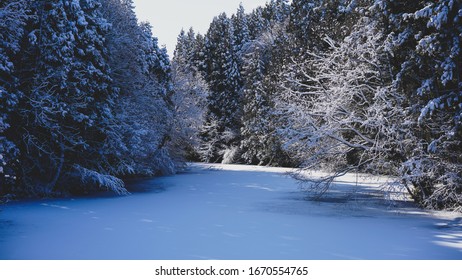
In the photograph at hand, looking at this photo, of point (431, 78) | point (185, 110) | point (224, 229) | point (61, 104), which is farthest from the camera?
point (185, 110)

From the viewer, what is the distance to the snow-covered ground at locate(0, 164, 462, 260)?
7568 mm

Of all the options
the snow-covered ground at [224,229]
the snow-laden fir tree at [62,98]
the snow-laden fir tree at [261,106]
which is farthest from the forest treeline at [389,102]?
the snow-laden fir tree at [261,106]

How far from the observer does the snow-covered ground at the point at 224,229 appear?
24.8 feet

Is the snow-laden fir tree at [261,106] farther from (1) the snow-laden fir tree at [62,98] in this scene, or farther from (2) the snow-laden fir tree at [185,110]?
A: (1) the snow-laden fir tree at [62,98]

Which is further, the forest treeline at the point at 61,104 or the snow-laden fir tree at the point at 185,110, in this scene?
the snow-laden fir tree at the point at 185,110

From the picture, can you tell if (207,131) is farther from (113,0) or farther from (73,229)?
(73,229)

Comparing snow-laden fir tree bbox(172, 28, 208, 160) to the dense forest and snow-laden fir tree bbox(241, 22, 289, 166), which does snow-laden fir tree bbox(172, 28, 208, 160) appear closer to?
snow-laden fir tree bbox(241, 22, 289, 166)

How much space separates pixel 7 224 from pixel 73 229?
1919mm

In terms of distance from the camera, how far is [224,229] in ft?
31.7

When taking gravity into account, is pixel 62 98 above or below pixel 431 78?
below

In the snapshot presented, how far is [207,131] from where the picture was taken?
4575 centimetres

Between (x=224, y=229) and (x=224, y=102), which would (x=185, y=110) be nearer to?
(x=224, y=102)

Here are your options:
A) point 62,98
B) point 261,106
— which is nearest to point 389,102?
point 62,98
